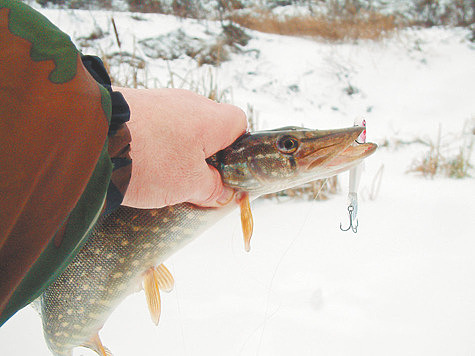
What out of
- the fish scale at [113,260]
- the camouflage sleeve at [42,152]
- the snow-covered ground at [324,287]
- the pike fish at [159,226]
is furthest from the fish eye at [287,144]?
the snow-covered ground at [324,287]

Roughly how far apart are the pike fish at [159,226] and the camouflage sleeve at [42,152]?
1.22 feet

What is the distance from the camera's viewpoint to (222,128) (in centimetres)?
74

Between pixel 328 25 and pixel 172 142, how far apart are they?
543 cm

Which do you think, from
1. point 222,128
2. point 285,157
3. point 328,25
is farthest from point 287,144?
point 328,25

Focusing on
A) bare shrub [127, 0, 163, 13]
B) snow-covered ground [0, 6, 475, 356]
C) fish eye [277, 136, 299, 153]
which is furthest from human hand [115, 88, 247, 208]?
bare shrub [127, 0, 163, 13]

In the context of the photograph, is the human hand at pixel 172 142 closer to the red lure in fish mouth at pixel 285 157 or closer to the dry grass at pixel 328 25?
the red lure in fish mouth at pixel 285 157

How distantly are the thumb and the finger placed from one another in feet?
0.16

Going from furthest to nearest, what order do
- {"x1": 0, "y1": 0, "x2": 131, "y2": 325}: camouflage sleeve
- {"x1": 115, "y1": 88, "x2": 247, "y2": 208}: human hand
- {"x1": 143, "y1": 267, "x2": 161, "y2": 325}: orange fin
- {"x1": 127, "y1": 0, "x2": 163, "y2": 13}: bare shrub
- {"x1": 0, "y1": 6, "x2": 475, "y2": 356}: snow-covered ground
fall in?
{"x1": 127, "y1": 0, "x2": 163, "y2": 13}: bare shrub, {"x1": 0, "y1": 6, "x2": 475, "y2": 356}: snow-covered ground, {"x1": 143, "y1": 267, "x2": 161, "y2": 325}: orange fin, {"x1": 115, "y1": 88, "x2": 247, "y2": 208}: human hand, {"x1": 0, "y1": 0, "x2": 131, "y2": 325}: camouflage sleeve

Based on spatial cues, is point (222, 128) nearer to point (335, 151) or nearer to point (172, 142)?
point (172, 142)

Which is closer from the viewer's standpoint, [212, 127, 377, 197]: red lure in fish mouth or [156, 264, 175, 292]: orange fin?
[212, 127, 377, 197]: red lure in fish mouth

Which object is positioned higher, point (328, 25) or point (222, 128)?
point (328, 25)

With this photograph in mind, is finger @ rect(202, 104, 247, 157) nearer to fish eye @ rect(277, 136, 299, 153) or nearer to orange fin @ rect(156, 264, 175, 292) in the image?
fish eye @ rect(277, 136, 299, 153)

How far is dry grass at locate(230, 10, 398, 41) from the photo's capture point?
5.21 m

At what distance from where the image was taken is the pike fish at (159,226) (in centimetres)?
74
